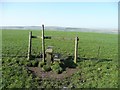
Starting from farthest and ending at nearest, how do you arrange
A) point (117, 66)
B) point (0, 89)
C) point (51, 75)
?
point (117, 66), point (51, 75), point (0, 89)

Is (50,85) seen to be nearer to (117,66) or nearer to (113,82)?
(113,82)

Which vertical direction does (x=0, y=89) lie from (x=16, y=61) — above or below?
below

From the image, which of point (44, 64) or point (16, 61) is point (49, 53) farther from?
point (16, 61)

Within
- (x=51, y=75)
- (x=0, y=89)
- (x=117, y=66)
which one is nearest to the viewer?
(x=0, y=89)

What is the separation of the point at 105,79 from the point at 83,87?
1.40m

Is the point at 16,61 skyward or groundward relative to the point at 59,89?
skyward

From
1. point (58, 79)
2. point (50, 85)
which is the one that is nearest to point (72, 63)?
point (58, 79)

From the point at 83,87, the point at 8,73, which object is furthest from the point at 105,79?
the point at 8,73

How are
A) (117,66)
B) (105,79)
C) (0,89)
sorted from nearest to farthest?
(0,89)
(105,79)
(117,66)

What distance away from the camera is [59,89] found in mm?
11727

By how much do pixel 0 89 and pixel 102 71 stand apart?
550cm

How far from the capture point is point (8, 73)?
1327 centimetres

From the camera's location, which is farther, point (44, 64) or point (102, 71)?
point (44, 64)

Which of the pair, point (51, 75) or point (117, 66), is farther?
point (117, 66)
